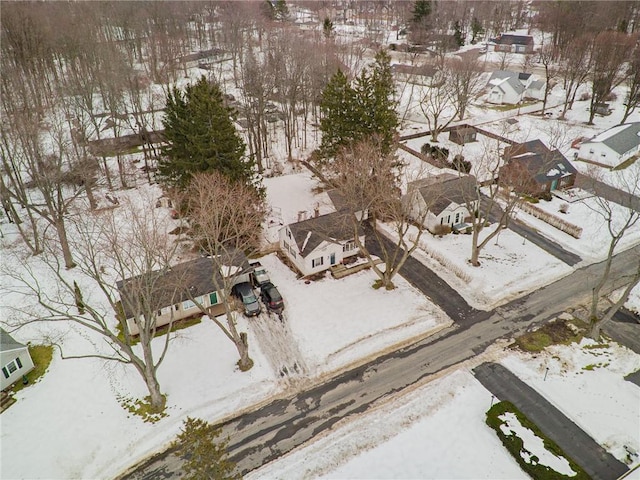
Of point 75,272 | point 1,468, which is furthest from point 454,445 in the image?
point 75,272

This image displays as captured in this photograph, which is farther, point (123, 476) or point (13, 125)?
point (13, 125)

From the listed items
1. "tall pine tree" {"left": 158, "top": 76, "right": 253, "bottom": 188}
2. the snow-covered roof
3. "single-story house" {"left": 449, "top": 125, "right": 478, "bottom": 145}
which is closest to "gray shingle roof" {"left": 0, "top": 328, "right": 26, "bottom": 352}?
"tall pine tree" {"left": 158, "top": 76, "right": 253, "bottom": 188}

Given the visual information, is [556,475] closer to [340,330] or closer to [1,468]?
[340,330]

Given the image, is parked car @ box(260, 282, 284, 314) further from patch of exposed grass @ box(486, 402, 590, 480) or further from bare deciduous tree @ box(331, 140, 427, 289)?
patch of exposed grass @ box(486, 402, 590, 480)

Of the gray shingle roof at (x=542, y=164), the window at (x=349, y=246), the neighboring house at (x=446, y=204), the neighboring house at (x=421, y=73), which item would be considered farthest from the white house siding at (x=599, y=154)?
the window at (x=349, y=246)

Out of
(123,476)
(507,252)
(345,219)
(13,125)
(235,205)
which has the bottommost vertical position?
(123,476)
